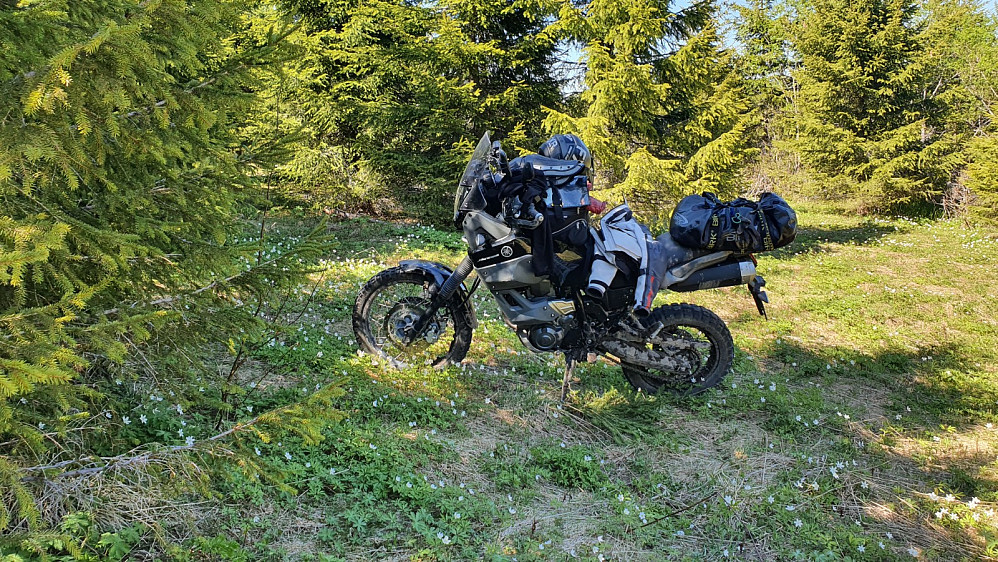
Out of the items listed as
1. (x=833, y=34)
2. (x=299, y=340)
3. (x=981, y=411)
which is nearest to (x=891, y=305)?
(x=981, y=411)

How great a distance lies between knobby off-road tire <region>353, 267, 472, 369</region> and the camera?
5332 mm

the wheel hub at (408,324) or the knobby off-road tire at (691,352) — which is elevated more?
the wheel hub at (408,324)

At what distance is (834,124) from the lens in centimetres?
1645

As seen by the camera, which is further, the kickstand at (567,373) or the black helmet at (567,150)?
the kickstand at (567,373)

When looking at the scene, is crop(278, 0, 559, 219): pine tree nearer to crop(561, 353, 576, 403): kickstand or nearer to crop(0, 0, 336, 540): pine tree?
crop(561, 353, 576, 403): kickstand

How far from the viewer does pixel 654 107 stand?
35.5ft

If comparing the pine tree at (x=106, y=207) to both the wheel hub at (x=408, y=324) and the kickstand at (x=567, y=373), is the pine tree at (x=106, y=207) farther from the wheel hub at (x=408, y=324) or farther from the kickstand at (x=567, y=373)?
the kickstand at (x=567, y=373)

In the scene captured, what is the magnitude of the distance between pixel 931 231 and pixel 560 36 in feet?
34.4

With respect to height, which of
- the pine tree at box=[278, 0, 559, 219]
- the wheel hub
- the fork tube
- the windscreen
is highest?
the pine tree at box=[278, 0, 559, 219]

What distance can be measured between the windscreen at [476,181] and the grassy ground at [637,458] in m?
1.49

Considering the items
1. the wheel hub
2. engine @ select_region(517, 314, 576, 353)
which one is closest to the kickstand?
engine @ select_region(517, 314, 576, 353)

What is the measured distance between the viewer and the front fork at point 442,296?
5.12 m

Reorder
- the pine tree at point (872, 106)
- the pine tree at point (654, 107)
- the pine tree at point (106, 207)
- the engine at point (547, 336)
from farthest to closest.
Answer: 1. the pine tree at point (872, 106)
2. the pine tree at point (654, 107)
3. the engine at point (547, 336)
4. the pine tree at point (106, 207)

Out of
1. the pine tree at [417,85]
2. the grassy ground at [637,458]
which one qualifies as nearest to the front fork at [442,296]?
the grassy ground at [637,458]
